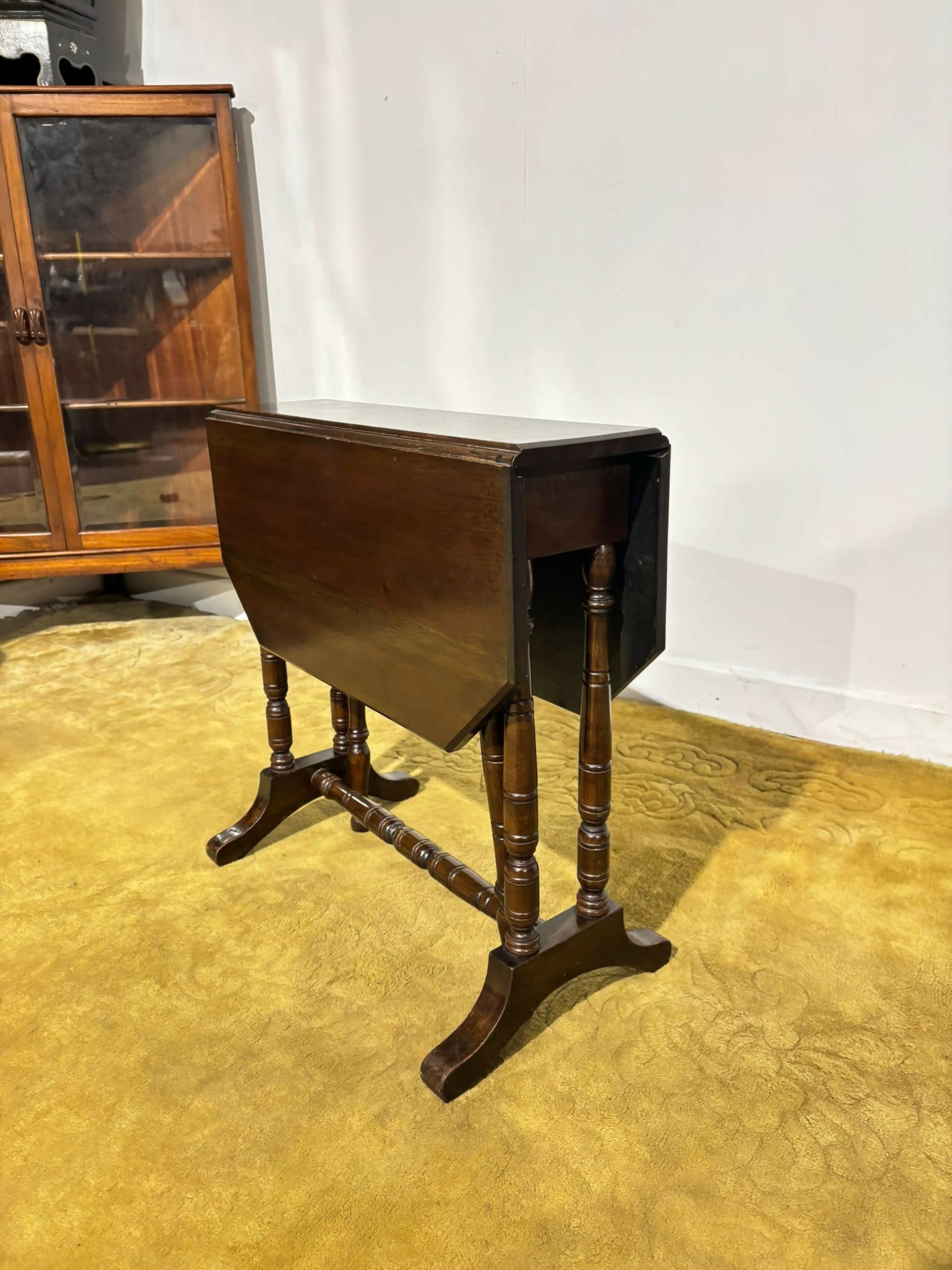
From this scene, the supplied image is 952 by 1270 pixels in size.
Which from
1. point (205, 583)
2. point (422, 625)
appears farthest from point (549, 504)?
point (205, 583)

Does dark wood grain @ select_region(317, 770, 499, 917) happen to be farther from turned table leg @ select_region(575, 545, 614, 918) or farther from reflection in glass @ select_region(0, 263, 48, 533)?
reflection in glass @ select_region(0, 263, 48, 533)

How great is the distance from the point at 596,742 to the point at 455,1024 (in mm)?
470

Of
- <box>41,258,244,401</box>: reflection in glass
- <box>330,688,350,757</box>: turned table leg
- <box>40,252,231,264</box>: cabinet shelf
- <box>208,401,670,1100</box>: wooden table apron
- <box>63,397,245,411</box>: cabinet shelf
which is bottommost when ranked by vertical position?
<box>330,688,350,757</box>: turned table leg

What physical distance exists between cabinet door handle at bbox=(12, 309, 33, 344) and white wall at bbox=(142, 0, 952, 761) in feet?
3.02

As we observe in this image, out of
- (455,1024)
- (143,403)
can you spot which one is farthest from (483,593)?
(143,403)

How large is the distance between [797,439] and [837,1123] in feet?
4.82

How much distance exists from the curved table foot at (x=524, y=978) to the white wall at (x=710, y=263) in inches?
41.8

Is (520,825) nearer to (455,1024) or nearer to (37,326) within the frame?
(455,1024)

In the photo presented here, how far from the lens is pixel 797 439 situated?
6.94ft

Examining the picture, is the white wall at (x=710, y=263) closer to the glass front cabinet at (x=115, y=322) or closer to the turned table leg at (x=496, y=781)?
the glass front cabinet at (x=115, y=322)

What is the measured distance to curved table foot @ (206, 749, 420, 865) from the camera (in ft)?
5.82

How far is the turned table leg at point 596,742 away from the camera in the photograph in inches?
48.2

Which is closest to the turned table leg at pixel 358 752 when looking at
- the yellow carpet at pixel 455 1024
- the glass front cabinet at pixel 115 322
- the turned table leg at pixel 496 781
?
the yellow carpet at pixel 455 1024

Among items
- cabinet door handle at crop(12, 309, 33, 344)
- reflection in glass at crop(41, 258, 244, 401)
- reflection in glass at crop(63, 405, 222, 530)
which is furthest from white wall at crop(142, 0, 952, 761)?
cabinet door handle at crop(12, 309, 33, 344)
